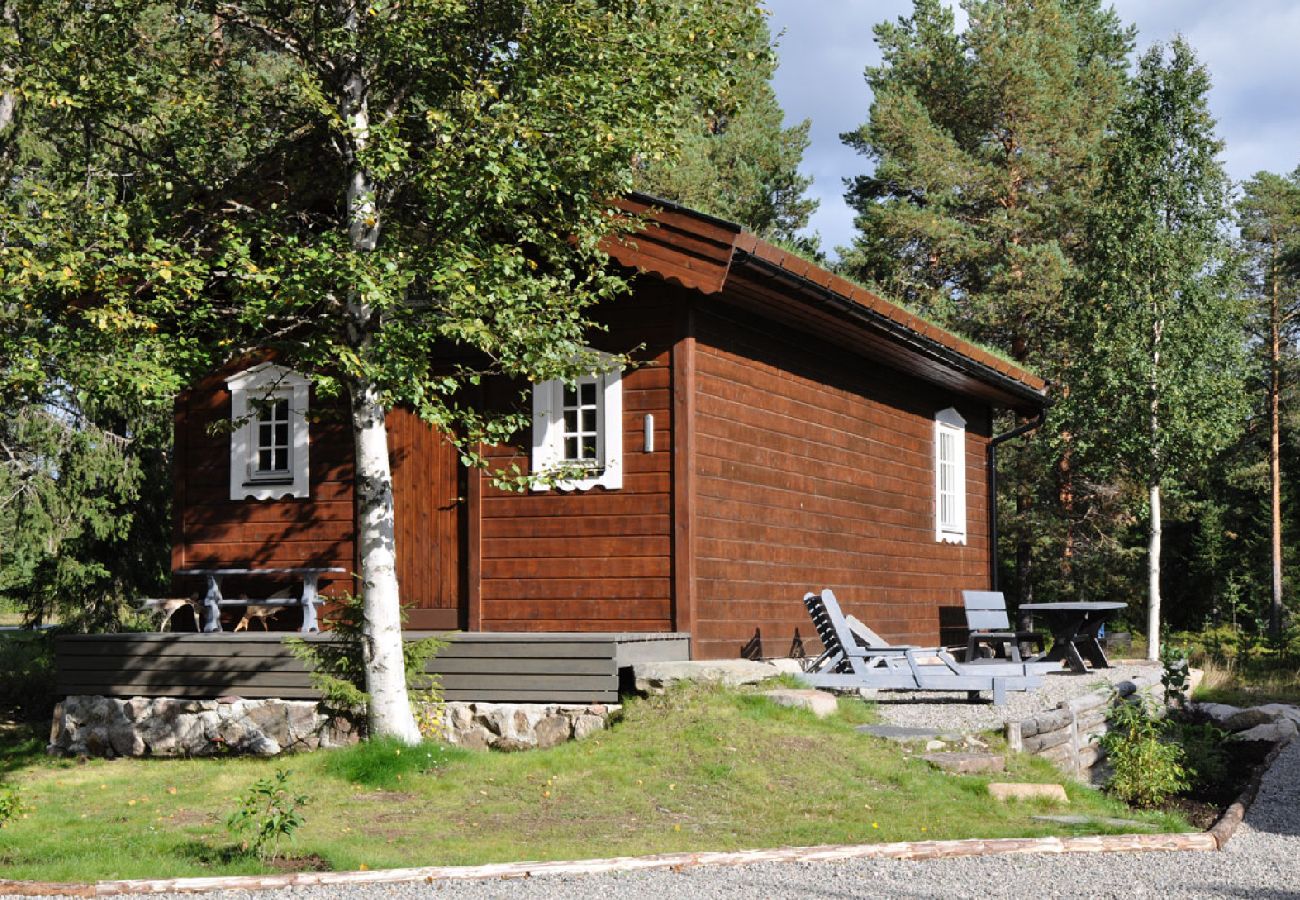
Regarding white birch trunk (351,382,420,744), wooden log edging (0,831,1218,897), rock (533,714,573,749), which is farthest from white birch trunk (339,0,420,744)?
wooden log edging (0,831,1218,897)

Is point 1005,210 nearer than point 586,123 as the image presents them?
No

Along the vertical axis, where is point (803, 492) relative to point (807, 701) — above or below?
above

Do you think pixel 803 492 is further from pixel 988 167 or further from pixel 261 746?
pixel 988 167

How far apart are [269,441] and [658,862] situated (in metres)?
8.00

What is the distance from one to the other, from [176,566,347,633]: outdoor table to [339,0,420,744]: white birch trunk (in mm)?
2110

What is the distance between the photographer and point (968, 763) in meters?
9.05

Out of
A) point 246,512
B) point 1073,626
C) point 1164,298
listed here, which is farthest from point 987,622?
point 1164,298

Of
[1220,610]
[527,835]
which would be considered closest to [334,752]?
[527,835]

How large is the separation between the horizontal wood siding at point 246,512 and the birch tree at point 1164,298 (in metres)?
11.8

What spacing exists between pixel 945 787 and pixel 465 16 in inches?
247

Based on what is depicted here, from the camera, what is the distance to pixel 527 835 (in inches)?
315

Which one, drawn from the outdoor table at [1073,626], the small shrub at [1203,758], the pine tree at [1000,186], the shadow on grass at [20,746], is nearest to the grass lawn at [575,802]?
the shadow on grass at [20,746]

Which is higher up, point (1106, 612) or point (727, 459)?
point (727, 459)

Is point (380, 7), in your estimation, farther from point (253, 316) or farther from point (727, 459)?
point (727, 459)
